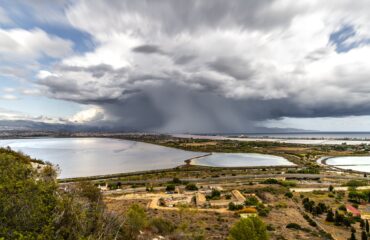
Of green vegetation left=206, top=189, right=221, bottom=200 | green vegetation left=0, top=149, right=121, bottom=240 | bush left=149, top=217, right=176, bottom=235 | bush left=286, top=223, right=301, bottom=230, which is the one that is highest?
green vegetation left=0, top=149, right=121, bottom=240

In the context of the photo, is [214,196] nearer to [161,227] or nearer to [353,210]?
[353,210]

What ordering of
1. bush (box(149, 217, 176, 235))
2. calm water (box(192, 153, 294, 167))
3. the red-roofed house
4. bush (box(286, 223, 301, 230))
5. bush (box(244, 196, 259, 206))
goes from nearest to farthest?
1. bush (box(149, 217, 176, 235))
2. bush (box(286, 223, 301, 230))
3. the red-roofed house
4. bush (box(244, 196, 259, 206))
5. calm water (box(192, 153, 294, 167))

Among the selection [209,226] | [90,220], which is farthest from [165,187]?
[90,220]

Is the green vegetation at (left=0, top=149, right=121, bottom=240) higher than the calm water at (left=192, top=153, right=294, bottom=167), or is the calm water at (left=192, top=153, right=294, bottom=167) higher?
the green vegetation at (left=0, top=149, right=121, bottom=240)

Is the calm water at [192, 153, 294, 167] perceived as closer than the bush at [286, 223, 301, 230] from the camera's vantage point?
No

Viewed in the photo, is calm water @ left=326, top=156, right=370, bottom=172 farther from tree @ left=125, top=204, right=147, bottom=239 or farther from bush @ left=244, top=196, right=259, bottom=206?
tree @ left=125, top=204, right=147, bottom=239

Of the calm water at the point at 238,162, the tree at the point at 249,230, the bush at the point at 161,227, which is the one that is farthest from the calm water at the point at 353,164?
the tree at the point at 249,230

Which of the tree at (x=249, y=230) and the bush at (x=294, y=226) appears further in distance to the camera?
the bush at (x=294, y=226)

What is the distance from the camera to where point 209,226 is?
A: 2895cm

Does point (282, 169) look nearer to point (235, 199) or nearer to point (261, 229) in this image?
point (235, 199)

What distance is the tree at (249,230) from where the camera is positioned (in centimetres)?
1912

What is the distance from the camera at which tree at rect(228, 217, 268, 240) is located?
1912cm

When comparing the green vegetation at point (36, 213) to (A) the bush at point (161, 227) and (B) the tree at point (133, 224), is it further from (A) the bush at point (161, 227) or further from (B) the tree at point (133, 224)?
(A) the bush at point (161, 227)

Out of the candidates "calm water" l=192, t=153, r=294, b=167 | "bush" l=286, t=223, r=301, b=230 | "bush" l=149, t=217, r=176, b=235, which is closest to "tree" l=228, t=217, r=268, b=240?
"bush" l=149, t=217, r=176, b=235
